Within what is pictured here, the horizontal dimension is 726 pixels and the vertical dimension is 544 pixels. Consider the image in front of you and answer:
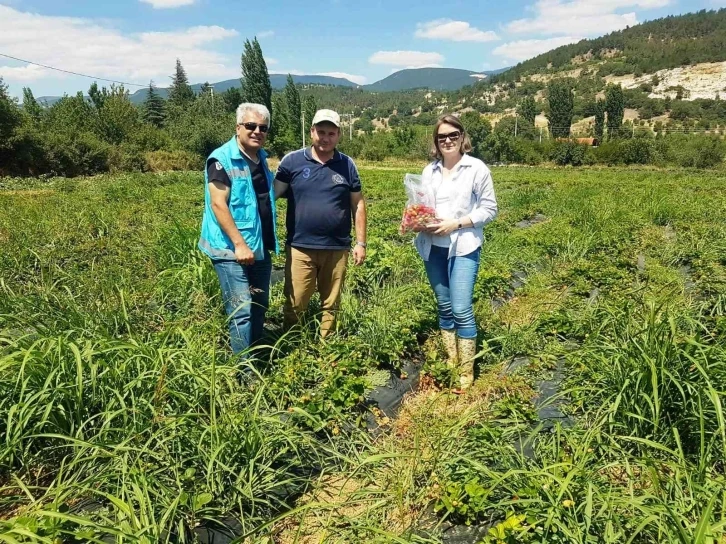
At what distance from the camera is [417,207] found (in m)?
3.42

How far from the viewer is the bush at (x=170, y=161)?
31.0 m

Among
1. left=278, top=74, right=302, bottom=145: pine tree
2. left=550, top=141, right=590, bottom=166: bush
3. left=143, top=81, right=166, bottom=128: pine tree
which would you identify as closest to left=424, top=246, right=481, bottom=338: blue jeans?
left=550, top=141, right=590, bottom=166: bush

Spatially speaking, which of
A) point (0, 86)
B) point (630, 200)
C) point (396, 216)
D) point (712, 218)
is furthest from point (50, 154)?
point (712, 218)

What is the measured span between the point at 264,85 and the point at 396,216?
145 ft

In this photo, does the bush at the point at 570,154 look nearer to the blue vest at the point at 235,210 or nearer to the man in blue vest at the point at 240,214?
the man in blue vest at the point at 240,214

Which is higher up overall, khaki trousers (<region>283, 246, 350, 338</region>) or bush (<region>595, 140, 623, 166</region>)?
bush (<region>595, 140, 623, 166</region>)

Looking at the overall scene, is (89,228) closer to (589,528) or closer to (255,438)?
(255,438)

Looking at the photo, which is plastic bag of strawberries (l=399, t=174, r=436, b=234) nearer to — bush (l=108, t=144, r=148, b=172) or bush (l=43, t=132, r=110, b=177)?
bush (l=43, t=132, r=110, b=177)

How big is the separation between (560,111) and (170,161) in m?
60.1

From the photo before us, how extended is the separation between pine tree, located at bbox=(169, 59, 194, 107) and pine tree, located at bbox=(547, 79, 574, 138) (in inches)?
2203

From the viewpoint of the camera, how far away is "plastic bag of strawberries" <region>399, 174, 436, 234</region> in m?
3.40

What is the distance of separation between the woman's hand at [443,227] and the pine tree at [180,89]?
6670 cm

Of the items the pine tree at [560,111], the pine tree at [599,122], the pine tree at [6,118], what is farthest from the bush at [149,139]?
the pine tree at [560,111]

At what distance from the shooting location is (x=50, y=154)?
25391 millimetres
